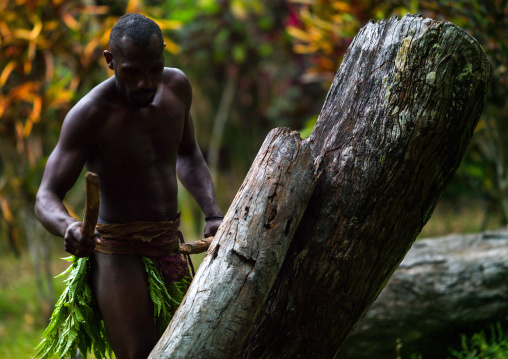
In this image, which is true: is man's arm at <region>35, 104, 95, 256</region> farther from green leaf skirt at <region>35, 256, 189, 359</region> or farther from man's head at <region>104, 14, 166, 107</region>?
green leaf skirt at <region>35, 256, 189, 359</region>

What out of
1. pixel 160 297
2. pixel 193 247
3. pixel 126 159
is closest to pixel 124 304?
pixel 160 297

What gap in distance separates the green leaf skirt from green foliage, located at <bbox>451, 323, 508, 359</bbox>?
218cm

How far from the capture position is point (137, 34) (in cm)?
200

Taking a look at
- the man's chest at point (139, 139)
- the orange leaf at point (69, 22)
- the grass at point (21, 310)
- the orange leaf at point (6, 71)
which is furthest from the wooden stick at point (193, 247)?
the orange leaf at point (69, 22)

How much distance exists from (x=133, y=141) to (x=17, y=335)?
4160 millimetres

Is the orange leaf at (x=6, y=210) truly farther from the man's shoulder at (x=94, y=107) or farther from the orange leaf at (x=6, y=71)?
the man's shoulder at (x=94, y=107)

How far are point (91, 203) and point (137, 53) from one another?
598 mm

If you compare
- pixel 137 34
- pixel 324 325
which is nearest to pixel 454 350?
pixel 324 325

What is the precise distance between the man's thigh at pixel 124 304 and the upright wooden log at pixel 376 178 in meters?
0.39

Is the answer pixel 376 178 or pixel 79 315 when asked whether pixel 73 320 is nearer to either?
pixel 79 315

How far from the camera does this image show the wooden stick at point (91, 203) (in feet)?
5.34

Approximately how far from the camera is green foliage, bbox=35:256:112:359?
2.21 m

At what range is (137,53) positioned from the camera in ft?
6.58

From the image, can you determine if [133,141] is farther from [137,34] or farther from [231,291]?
[231,291]
